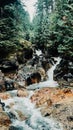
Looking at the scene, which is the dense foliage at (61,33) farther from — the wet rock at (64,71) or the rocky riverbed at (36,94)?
the rocky riverbed at (36,94)

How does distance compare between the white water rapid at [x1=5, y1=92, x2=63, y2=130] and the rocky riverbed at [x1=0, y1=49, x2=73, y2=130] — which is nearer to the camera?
the white water rapid at [x1=5, y1=92, x2=63, y2=130]

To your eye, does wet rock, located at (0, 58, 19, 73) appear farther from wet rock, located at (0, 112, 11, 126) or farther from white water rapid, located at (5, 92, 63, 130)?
wet rock, located at (0, 112, 11, 126)

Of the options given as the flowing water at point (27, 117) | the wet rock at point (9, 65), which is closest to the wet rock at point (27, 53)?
the wet rock at point (9, 65)

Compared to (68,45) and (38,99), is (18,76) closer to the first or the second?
(68,45)

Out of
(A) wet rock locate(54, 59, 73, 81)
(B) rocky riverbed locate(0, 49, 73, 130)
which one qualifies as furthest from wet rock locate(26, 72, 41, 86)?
(A) wet rock locate(54, 59, 73, 81)

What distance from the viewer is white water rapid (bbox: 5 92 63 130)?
1329 cm

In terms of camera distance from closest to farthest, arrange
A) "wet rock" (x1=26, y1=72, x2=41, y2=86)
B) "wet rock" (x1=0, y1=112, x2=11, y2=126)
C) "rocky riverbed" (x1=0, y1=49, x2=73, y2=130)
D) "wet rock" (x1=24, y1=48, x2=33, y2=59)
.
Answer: "wet rock" (x1=0, y1=112, x2=11, y2=126)
"rocky riverbed" (x1=0, y1=49, x2=73, y2=130)
"wet rock" (x1=26, y1=72, x2=41, y2=86)
"wet rock" (x1=24, y1=48, x2=33, y2=59)

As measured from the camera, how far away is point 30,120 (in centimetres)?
1413

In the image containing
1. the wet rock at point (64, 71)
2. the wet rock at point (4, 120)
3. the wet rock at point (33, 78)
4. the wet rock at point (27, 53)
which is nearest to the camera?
the wet rock at point (4, 120)

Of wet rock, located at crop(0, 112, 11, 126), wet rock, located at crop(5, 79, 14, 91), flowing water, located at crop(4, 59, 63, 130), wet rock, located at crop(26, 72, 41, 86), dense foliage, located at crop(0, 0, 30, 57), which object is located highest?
dense foliage, located at crop(0, 0, 30, 57)

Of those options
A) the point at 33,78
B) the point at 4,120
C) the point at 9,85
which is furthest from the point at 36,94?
the point at 33,78

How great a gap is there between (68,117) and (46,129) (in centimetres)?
131

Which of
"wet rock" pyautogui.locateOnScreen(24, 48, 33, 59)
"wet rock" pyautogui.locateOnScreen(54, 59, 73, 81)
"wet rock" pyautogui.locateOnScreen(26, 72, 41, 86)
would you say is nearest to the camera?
"wet rock" pyautogui.locateOnScreen(26, 72, 41, 86)

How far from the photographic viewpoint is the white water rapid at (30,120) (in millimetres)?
13289
